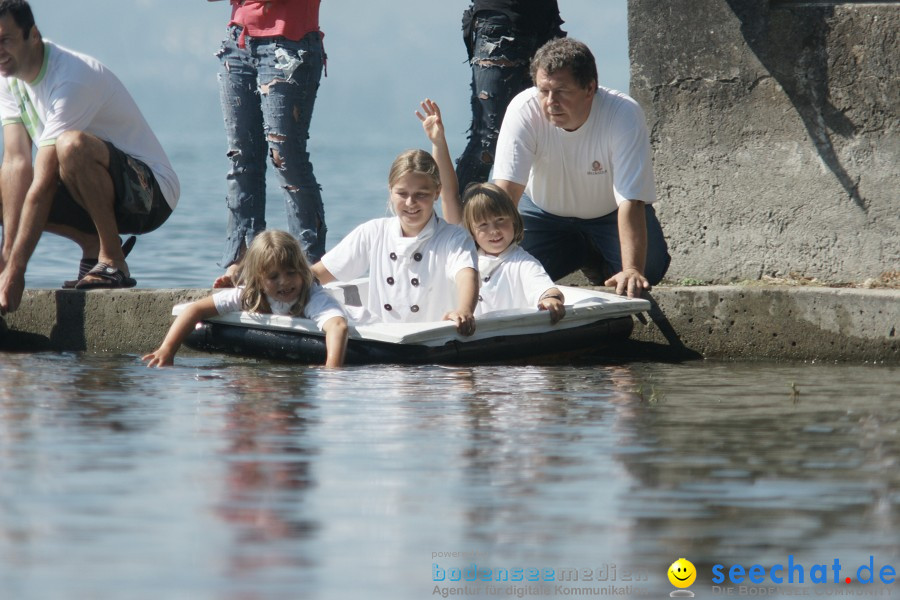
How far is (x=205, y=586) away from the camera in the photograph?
10.0 feet

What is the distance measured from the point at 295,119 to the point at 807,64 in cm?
259

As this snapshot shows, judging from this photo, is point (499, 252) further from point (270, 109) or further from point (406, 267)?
point (270, 109)

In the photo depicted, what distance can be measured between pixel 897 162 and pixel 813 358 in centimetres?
123

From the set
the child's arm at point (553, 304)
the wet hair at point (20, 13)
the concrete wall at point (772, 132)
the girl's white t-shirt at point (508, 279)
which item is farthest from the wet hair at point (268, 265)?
the concrete wall at point (772, 132)

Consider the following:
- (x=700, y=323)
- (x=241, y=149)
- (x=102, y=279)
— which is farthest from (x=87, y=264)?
(x=700, y=323)

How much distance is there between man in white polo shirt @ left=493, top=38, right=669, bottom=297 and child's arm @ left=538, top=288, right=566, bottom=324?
39cm

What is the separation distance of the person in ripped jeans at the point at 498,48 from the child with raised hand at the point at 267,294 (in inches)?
59.8

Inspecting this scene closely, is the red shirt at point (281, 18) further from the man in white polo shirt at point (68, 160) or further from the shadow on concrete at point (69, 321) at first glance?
the shadow on concrete at point (69, 321)

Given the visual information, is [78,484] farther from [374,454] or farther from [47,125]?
[47,125]

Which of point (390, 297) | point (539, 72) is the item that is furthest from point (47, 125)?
point (539, 72)

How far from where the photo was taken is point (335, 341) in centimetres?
671

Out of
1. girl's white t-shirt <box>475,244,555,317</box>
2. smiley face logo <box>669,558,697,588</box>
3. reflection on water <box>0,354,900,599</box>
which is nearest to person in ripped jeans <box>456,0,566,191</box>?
girl's white t-shirt <box>475,244,555,317</box>

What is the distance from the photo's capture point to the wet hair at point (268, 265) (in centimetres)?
702

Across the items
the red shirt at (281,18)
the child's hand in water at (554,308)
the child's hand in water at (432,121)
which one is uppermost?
the red shirt at (281,18)
